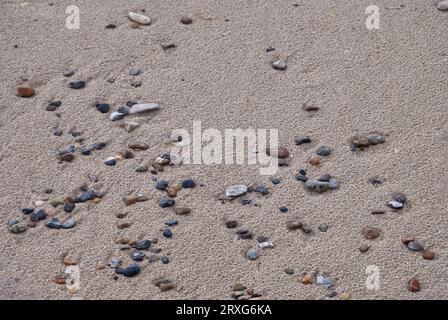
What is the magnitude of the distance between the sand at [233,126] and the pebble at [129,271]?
3cm

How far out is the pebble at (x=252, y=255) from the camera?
371cm

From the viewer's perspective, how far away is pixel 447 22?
5.07 m

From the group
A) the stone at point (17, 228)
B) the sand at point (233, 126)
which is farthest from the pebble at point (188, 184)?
the stone at point (17, 228)

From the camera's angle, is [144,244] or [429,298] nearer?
[429,298]

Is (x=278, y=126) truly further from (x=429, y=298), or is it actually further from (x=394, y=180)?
(x=429, y=298)

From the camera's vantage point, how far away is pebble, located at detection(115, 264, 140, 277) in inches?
143

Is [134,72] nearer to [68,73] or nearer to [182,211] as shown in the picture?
[68,73]

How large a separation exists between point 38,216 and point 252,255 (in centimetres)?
101

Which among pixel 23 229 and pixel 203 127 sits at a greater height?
pixel 203 127

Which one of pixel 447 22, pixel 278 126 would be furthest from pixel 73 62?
pixel 447 22

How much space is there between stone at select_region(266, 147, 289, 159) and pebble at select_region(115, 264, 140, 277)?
3.12 ft

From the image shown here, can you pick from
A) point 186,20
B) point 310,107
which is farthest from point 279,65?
point 186,20

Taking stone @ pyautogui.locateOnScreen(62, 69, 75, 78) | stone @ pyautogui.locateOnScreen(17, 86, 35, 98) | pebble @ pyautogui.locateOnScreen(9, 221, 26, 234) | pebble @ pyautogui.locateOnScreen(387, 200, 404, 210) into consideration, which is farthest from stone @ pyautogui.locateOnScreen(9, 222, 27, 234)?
pebble @ pyautogui.locateOnScreen(387, 200, 404, 210)

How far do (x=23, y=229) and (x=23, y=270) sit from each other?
0.87 ft
